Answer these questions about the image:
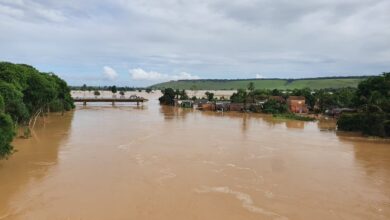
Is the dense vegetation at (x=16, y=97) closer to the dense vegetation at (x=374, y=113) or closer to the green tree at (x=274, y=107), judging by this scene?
the dense vegetation at (x=374, y=113)

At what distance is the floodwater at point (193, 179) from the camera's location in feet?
56.7

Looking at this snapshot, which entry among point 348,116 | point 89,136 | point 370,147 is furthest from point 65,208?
point 348,116

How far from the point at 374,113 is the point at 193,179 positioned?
27409mm

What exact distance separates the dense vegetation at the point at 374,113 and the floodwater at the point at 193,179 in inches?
189

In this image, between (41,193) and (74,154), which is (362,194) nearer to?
(41,193)

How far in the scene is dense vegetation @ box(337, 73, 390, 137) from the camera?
136ft

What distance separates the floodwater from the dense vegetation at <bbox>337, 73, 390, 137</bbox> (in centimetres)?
480

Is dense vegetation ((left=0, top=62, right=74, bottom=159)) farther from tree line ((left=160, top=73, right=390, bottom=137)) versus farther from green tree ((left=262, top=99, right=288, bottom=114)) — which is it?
green tree ((left=262, top=99, right=288, bottom=114))

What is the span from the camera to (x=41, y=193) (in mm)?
19234

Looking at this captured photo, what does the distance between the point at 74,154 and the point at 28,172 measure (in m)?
6.24

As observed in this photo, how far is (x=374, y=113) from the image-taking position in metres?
42.2

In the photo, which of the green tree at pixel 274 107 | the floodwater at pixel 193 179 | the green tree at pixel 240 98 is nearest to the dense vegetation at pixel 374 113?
the floodwater at pixel 193 179

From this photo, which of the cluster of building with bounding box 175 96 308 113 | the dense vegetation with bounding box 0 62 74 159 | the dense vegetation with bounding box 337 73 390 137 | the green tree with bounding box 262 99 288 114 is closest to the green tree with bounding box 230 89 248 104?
the cluster of building with bounding box 175 96 308 113

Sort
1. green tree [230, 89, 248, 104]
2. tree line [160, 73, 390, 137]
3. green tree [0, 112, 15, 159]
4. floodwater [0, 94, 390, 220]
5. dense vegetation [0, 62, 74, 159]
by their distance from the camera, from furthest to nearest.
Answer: green tree [230, 89, 248, 104] < tree line [160, 73, 390, 137] < dense vegetation [0, 62, 74, 159] < green tree [0, 112, 15, 159] < floodwater [0, 94, 390, 220]
